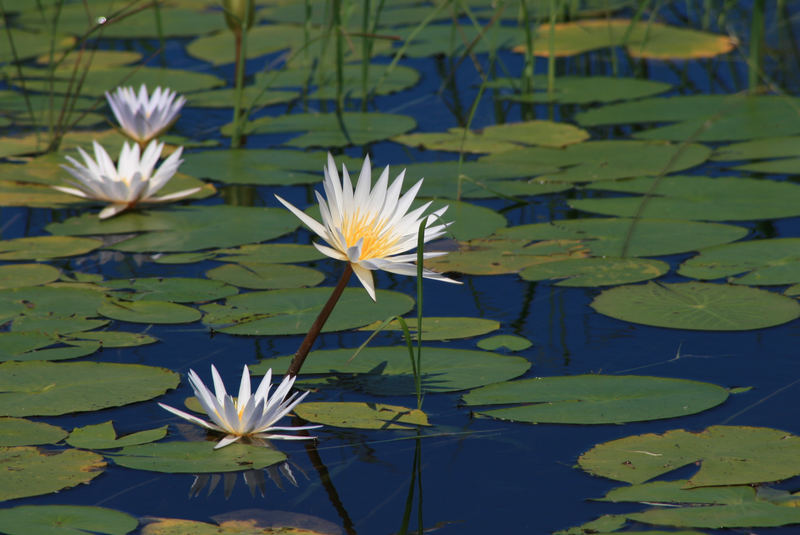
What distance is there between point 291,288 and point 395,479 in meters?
1.09

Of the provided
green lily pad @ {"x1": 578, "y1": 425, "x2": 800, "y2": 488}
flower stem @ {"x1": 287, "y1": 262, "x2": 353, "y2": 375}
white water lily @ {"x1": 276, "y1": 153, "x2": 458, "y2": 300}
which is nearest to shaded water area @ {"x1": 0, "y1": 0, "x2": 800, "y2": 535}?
green lily pad @ {"x1": 578, "y1": 425, "x2": 800, "y2": 488}

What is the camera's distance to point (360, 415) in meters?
2.19

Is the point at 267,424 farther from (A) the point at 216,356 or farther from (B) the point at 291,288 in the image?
(B) the point at 291,288

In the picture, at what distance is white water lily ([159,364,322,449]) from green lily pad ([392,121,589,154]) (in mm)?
2436

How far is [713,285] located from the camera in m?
2.89

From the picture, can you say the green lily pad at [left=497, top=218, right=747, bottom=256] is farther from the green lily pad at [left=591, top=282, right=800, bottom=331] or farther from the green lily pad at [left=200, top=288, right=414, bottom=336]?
the green lily pad at [left=200, top=288, right=414, bottom=336]

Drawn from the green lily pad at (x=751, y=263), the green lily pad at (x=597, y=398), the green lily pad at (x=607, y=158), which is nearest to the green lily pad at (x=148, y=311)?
the green lily pad at (x=597, y=398)

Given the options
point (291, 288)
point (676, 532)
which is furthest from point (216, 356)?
point (676, 532)

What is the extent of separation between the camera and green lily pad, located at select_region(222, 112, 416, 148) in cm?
456

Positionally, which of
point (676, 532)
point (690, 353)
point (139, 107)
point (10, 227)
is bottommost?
point (676, 532)

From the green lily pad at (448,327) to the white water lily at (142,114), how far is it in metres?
1.87

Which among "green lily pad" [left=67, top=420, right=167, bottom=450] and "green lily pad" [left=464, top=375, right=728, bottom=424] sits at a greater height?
"green lily pad" [left=464, top=375, right=728, bottom=424]

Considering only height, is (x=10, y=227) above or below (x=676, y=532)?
above

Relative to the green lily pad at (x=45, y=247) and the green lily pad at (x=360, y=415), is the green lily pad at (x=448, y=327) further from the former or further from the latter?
the green lily pad at (x=45, y=247)
